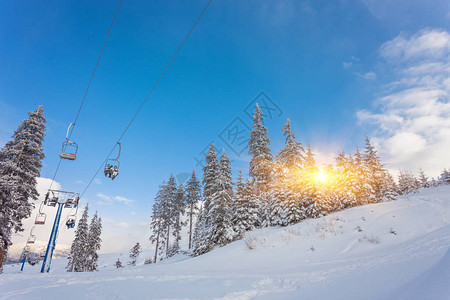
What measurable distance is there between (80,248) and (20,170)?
29558mm

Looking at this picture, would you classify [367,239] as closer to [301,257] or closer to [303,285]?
[301,257]

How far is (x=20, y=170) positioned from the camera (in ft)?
64.5

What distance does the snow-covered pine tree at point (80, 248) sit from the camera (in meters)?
41.2

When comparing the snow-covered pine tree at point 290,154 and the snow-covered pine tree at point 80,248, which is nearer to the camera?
the snow-covered pine tree at point 290,154

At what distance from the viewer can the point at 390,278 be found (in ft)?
15.9

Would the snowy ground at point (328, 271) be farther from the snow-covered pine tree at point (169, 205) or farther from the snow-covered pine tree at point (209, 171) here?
the snow-covered pine tree at point (169, 205)

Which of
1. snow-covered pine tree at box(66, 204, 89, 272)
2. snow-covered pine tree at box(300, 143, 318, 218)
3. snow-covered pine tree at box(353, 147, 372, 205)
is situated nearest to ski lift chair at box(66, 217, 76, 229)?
snow-covered pine tree at box(66, 204, 89, 272)

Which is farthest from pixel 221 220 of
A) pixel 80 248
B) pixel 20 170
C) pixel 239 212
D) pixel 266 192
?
pixel 80 248

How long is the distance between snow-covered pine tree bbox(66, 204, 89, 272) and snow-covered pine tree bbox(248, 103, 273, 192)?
37.5 m

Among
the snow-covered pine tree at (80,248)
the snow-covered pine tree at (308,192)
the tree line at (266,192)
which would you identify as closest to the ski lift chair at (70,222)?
the tree line at (266,192)

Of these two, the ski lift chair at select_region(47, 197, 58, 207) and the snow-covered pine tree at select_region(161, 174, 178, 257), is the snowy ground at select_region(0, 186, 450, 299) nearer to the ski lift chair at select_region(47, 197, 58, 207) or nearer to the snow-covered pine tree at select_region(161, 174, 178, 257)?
the ski lift chair at select_region(47, 197, 58, 207)

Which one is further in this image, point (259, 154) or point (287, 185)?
point (259, 154)

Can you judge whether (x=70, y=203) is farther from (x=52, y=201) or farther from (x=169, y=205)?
(x=169, y=205)

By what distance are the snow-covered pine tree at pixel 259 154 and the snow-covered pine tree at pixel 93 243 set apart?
39.7m
